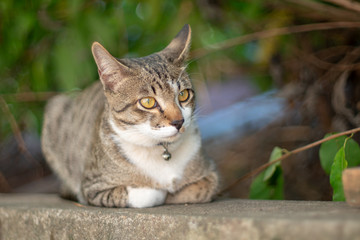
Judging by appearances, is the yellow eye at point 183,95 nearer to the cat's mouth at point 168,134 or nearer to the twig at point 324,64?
the cat's mouth at point 168,134

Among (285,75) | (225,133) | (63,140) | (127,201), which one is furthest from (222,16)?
(127,201)

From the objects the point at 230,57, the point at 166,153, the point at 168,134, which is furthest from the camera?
the point at 230,57

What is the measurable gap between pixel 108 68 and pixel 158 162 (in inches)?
27.1

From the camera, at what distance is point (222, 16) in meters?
4.41

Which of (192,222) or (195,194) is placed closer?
(192,222)

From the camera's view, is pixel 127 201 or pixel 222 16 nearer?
pixel 127 201

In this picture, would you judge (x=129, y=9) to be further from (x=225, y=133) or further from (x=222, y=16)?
(x=225, y=133)

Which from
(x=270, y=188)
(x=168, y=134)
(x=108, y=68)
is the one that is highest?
(x=108, y=68)

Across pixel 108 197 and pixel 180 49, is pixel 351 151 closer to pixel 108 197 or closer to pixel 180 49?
pixel 180 49

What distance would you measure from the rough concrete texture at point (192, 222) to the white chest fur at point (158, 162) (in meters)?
0.38

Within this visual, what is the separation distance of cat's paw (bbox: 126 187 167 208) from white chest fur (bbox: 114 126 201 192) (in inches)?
4.2

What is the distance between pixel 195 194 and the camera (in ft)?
8.93

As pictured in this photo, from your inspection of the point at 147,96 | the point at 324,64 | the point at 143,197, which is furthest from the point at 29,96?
the point at 324,64

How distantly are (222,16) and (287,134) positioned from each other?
4.61ft
